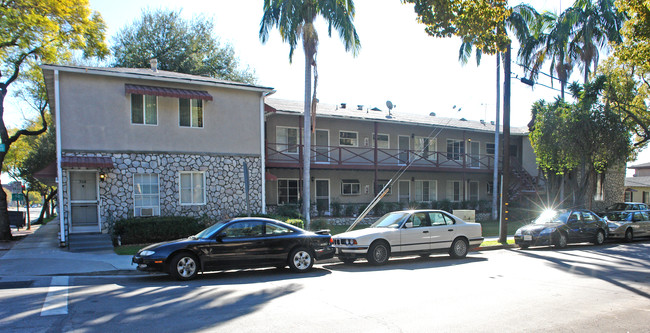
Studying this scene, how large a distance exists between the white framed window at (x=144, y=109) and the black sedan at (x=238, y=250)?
26.4 feet

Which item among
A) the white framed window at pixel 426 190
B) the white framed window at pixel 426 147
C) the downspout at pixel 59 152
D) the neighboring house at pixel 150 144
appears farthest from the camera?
the white framed window at pixel 426 190

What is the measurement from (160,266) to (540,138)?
19277mm

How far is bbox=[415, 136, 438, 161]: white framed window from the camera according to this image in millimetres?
27516

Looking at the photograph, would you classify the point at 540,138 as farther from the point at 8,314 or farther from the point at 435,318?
the point at 8,314

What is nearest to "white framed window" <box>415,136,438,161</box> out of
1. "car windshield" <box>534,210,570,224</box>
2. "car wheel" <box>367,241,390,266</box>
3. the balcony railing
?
the balcony railing

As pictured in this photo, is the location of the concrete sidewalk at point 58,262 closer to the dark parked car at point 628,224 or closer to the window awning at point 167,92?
the window awning at point 167,92

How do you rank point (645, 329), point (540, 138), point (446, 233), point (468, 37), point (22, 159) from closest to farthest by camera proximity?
point (645, 329) < point (468, 37) < point (446, 233) < point (540, 138) < point (22, 159)

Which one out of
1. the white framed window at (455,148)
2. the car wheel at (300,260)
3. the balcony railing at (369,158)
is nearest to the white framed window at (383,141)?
the balcony railing at (369,158)

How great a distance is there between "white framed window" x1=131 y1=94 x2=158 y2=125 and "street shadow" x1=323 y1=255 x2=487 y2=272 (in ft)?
30.1

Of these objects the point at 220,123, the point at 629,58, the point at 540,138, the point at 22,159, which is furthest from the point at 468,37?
the point at 22,159

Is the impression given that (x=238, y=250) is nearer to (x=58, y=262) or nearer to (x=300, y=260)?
(x=300, y=260)

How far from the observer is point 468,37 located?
944 cm

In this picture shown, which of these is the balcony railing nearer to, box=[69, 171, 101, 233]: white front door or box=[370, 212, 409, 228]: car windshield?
box=[69, 171, 101, 233]: white front door

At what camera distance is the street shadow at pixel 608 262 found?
9930 mm
